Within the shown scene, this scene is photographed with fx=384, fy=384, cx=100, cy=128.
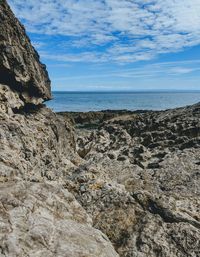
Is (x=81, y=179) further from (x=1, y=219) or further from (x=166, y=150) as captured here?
(x=166, y=150)

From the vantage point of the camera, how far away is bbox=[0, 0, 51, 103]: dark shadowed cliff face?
67.4ft

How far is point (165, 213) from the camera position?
1170 cm

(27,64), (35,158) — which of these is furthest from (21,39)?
(35,158)

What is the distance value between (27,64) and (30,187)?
42.7ft

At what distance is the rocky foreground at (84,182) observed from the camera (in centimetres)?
922

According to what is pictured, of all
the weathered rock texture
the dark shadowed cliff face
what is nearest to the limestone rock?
the weathered rock texture

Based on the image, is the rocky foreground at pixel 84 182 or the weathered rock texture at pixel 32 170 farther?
the rocky foreground at pixel 84 182

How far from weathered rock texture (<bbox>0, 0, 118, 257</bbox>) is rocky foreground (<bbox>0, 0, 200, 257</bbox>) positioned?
0.10 feet

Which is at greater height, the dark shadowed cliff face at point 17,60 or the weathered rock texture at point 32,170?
the dark shadowed cliff face at point 17,60

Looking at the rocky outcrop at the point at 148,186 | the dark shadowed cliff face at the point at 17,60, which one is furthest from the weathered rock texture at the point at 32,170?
the rocky outcrop at the point at 148,186

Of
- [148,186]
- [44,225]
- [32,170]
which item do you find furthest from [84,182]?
[44,225]

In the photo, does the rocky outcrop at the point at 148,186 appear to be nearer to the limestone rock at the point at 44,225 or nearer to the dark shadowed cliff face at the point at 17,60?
the limestone rock at the point at 44,225

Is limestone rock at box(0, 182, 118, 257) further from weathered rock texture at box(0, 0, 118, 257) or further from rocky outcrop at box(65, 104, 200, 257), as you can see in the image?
rocky outcrop at box(65, 104, 200, 257)

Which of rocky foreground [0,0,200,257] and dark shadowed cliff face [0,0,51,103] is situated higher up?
dark shadowed cliff face [0,0,51,103]
